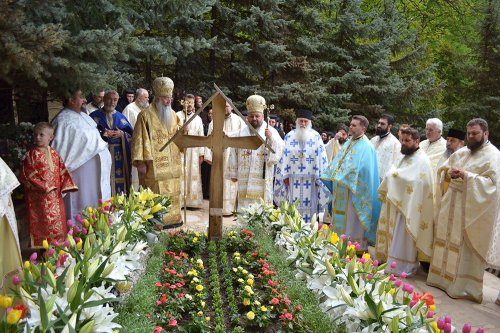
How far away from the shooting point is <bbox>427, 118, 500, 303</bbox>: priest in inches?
239

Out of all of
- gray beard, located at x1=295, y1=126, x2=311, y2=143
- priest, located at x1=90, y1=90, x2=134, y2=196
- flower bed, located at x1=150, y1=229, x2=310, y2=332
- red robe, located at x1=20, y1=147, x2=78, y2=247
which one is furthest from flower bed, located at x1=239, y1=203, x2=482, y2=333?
priest, located at x1=90, y1=90, x2=134, y2=196

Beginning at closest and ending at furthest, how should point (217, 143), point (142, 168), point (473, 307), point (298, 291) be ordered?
point (298, 291), point (217, 143), point (473, 307), point (142, 168)

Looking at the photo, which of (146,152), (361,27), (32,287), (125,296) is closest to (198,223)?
(146,152)

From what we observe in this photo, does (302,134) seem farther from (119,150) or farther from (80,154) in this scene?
(80,154)

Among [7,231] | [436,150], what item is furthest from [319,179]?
[7,231]

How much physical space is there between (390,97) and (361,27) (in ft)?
8.26

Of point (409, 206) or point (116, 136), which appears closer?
point (409, 206)

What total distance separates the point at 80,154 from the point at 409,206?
4.49 metres

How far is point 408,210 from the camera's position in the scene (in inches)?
274

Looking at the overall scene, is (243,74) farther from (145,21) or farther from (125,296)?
(125,296)

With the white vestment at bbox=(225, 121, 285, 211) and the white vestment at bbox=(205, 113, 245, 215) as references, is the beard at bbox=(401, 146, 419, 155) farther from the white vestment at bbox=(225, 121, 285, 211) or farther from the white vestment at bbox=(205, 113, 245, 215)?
the white vestment at bbox=(205, 113, 245, 215)

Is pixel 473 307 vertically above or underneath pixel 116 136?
underneath

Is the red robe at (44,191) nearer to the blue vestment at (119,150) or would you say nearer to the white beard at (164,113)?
the blue vestment at (119,150)

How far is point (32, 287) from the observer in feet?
9.20
